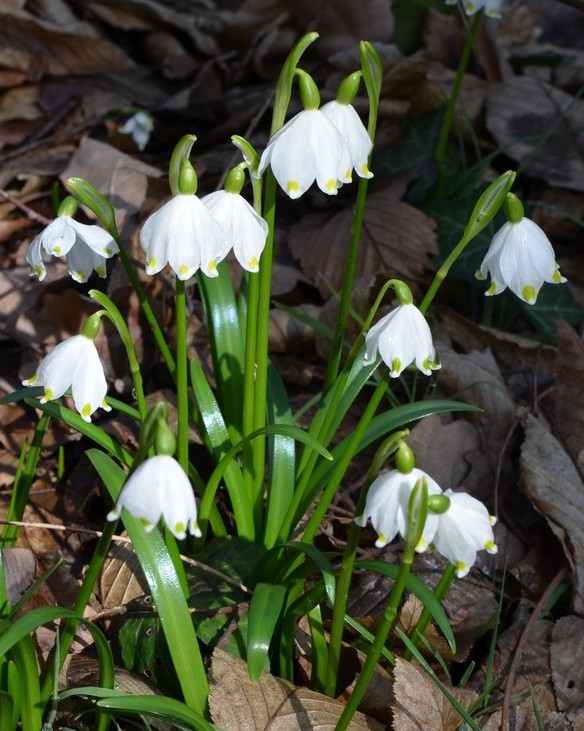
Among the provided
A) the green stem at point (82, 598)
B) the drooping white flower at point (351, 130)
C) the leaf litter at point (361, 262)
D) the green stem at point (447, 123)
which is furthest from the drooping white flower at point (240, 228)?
the green stem at point (447, 123)

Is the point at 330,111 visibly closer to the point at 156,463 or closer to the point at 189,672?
the point at 156,463

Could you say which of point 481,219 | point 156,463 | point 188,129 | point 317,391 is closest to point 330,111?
point 481,219

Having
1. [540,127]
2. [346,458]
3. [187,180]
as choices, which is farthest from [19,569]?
[540,127]

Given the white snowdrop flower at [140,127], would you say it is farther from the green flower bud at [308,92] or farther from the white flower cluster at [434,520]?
the white flower cluster at [434,520]

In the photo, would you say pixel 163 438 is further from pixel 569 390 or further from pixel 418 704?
pixel 569 390

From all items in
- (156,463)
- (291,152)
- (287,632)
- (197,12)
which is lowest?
(287,632)
